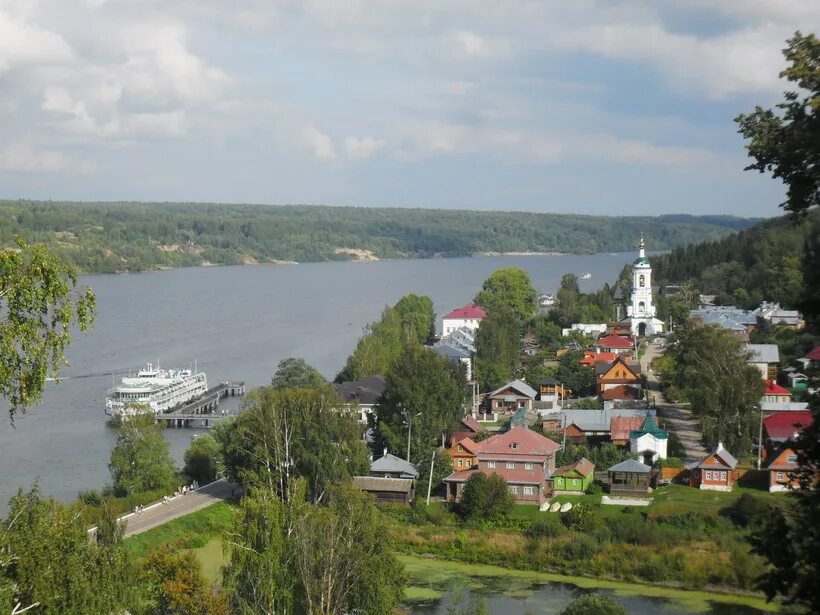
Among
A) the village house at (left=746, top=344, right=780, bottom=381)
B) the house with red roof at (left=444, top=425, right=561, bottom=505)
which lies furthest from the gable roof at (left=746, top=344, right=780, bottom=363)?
the house with red roof at (left=444, top=425, right=561, bottom=505)

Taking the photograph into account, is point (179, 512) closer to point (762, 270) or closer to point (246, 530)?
point (246, 530)

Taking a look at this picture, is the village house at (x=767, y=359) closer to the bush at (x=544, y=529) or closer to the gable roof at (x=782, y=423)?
the gable roof at (x=782, y=423)

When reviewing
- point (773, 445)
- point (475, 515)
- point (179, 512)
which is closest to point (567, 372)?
point (773, 445)

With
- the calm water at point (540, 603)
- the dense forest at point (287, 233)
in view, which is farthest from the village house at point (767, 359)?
the dense forest at point (287, 233)

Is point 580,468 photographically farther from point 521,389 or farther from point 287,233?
point 287,233

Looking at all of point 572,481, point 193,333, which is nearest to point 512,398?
point 572,481

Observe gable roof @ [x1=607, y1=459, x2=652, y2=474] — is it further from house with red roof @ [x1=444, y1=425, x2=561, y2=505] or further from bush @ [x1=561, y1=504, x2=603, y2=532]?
bush @ [x1=561, y1=504, x2=603, y2=532]

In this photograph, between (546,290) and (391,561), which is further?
(546,290)

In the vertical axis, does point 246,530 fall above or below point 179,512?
above
